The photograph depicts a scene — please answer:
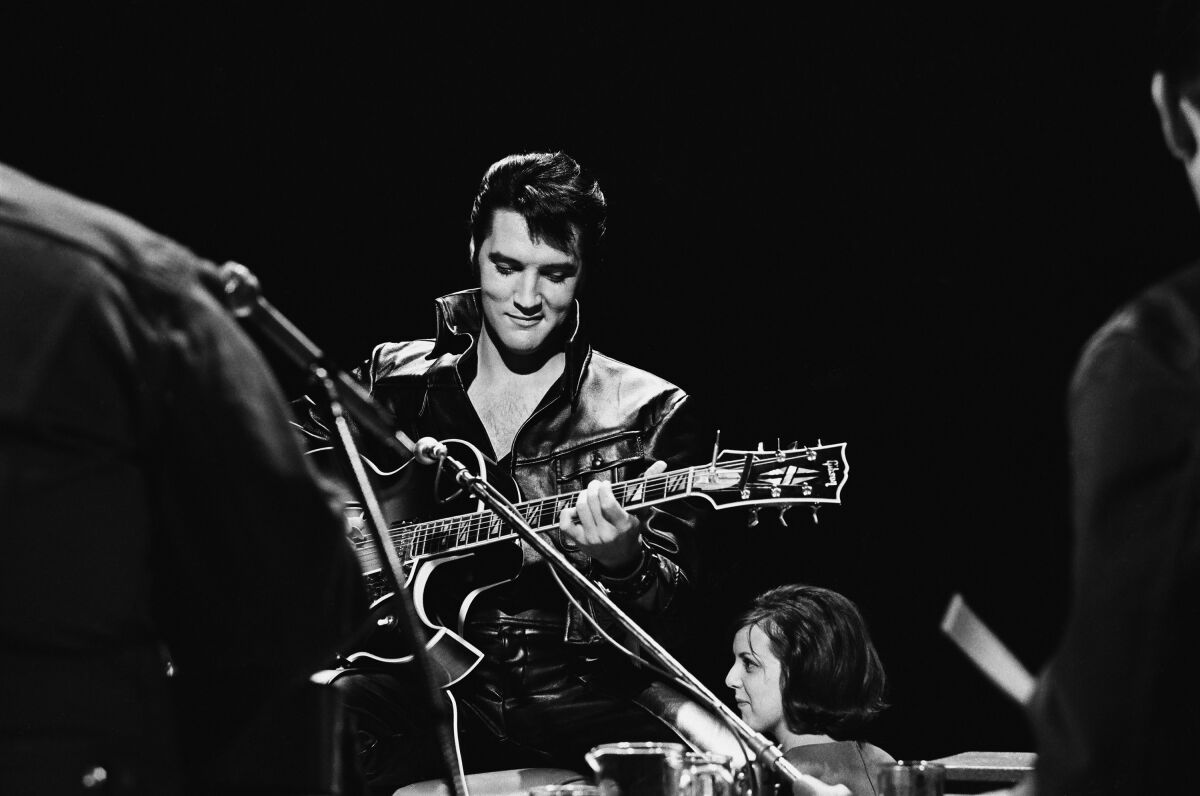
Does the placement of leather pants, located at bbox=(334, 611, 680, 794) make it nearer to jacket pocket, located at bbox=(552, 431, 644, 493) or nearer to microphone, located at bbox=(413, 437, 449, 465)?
jacket pocket, located at bbox=(552, 431, 644, 493)

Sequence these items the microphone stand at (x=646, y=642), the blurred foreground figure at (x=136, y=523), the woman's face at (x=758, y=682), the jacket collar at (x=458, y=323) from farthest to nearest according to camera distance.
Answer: the jacket collar at (x=458, y=323) < the woman's face at (x=758, y=682) < the microphone stand at (x=646, y=642) < the blurred foreground figure at (x=136, y=523)

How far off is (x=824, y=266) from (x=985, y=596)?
1.09 metres

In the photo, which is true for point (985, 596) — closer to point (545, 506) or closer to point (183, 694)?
point (545, 506)

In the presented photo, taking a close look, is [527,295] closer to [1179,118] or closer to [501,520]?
[501,520]

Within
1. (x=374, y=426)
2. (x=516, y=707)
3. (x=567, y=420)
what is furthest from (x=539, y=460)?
(x=374, y=426)

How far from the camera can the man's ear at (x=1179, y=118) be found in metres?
1.18

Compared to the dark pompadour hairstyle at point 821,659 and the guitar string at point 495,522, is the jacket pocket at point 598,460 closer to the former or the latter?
the guitar string at point 495,522

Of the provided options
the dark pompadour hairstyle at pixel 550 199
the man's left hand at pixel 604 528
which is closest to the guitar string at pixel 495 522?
the man's left hand at pixel 604 528

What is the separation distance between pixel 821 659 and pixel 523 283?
4.16 ft

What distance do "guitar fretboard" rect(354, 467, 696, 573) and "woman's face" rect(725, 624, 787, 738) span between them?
54 centimetres

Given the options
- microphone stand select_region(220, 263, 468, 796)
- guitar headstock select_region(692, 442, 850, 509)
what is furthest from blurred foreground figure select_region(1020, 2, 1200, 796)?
guitar headstock select_region(692, 442, 850, 509)

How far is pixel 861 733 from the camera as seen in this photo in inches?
146

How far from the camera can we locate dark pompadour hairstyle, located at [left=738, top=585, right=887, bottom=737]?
3453mm

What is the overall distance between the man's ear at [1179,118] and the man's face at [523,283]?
248 cm
